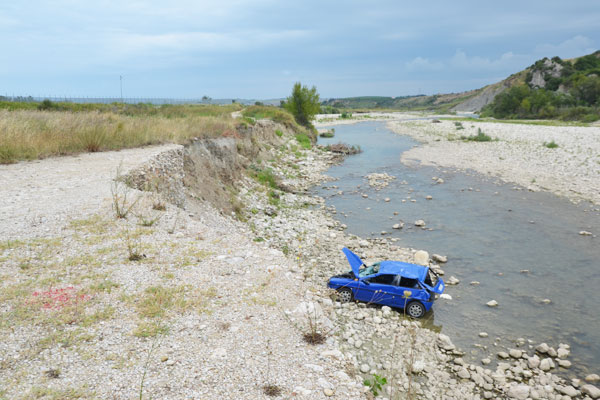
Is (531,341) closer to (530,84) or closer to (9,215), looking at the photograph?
(9,215)

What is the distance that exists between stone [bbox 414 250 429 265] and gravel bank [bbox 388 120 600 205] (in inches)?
492

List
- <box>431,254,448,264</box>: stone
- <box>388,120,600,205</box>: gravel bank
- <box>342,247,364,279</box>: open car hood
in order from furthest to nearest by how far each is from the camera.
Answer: <box>388,120,600,205</box>: gravel bank → <box>431,254,448,264</box>: stone → <box>342,247,364,279</box>: open car hood

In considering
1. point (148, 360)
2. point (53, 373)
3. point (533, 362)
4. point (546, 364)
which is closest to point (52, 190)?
point (53, 373)

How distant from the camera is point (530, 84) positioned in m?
91.5

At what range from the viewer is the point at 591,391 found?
6605 millimetres

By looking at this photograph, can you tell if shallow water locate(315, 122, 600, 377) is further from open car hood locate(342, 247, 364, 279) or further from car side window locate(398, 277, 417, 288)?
open car hood locate(342, 247, 364, 279)

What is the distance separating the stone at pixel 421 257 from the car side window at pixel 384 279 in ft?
10.8

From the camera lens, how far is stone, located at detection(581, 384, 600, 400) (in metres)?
6.57

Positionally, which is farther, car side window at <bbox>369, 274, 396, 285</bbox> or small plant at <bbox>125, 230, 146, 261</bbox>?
car side window at <bbox>369, 274, 396, 285</bbox>

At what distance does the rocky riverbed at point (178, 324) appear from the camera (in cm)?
455

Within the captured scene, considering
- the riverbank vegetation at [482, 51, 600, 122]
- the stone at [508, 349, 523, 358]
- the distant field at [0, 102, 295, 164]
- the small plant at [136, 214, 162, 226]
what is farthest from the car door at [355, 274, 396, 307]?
the riverbank vegetation at [482, 51, 600, 122]

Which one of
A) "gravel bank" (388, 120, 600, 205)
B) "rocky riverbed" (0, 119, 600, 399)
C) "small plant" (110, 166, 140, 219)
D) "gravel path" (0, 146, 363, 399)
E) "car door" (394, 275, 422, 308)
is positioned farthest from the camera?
"gravel bank" (388, 120, 600, 205)

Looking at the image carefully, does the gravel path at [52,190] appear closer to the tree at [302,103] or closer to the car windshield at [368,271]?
the car windshield at [368,271]

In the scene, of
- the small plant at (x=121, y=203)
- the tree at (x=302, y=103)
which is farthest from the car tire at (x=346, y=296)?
the tree at (x=302, y=103)
